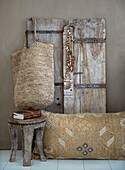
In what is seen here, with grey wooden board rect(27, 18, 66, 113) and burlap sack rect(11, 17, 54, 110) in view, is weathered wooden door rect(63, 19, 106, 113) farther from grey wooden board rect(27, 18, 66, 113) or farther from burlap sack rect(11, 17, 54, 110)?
burlap sack rect(11, 17, 54, 110)

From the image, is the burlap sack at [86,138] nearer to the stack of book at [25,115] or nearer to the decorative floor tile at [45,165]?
the decorative floor tile at [45,165]

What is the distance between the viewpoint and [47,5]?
8.95ft

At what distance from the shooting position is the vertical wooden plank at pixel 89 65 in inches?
105

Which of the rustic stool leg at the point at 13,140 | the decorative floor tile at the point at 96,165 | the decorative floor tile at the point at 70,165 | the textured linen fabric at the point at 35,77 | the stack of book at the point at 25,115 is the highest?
the textured linen fabric at the point at 35,77

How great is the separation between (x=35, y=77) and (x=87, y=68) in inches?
28.7

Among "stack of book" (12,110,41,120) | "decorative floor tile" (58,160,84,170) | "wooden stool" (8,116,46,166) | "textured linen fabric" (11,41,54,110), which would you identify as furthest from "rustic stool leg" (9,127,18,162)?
"decorative floor tile" (58,160,84,170)

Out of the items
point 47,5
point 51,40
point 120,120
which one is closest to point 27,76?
point 51,40

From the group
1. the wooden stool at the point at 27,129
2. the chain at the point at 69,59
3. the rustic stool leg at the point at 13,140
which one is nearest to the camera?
the wooden stool at the point at 27,129

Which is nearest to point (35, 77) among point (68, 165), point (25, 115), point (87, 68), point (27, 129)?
point (25, 115)

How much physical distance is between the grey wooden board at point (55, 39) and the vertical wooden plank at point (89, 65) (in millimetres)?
190

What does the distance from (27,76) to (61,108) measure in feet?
2.19

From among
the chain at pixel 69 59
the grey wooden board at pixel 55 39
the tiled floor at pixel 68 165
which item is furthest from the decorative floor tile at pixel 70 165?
the chain at pixel 69 59

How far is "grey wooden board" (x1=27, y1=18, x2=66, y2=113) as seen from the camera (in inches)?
106

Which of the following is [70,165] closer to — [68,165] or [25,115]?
[68,165]
